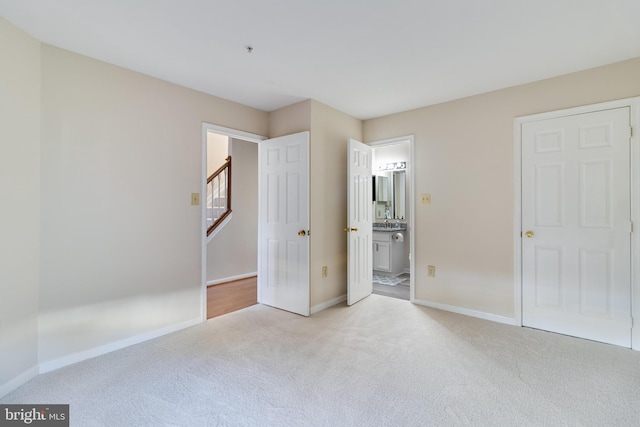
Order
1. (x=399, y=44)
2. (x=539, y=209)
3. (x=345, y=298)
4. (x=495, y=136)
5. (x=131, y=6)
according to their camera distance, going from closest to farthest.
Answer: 1. (x=131, y=6)
2. (x=399, y=44)
3. (x=539, y=209)
4. (x=495, y=136)
5. (x=345, y=298)

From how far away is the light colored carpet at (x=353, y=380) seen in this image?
1648 millimetres

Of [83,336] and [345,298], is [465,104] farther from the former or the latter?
[83,336]

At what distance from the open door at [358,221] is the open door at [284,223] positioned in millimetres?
589

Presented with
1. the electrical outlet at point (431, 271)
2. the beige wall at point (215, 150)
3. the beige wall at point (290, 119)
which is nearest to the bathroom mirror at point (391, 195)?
the electrical outlet at point (431, 271)

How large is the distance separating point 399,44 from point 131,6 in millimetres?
1773

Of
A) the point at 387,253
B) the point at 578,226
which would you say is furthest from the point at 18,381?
the point at 578,226

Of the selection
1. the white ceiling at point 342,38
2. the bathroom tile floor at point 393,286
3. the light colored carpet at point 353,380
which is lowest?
the light colored carpet at point 353,380

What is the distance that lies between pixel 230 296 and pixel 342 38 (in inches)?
131

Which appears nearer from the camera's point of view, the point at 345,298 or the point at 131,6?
the point at 131,6

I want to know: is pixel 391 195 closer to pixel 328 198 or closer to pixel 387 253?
pixel 387 253

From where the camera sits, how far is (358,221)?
3.65 m

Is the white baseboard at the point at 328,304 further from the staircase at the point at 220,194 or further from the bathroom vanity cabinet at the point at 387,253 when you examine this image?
the staircase at the point at 220,194

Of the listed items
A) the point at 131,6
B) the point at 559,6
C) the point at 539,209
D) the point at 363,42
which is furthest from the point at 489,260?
the point at 131,6

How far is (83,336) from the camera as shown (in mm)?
2285
